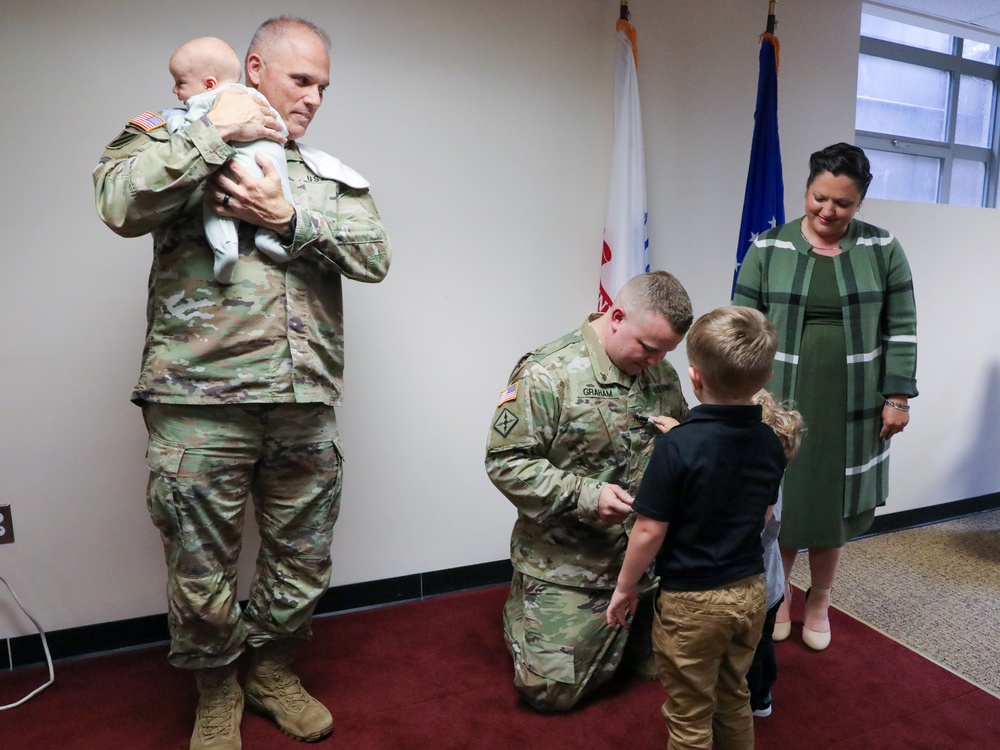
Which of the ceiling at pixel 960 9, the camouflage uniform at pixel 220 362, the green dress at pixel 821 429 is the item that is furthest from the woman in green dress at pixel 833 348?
the ceiling at pixel 960 9

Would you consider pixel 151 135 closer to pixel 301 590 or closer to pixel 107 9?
pixel 107 9

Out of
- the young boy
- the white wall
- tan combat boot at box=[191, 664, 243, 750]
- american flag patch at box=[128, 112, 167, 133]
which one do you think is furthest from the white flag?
tan combat boot at box=[191, 664, 243, 750]

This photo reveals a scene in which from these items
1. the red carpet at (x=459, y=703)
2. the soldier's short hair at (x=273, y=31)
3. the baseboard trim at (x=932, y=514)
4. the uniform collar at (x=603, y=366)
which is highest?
the soldier's short hair at (x=273, y=31)

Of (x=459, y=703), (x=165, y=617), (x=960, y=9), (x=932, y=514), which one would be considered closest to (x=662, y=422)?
(x=459, y=703)

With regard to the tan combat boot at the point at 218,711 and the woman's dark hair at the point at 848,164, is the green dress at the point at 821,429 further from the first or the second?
the tan combat boot at the point at 218,711

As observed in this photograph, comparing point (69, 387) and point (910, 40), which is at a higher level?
point (910, 40)

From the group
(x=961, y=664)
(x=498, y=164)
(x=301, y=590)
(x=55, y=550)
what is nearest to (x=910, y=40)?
(x=498, y=164)

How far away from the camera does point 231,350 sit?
1.56 m

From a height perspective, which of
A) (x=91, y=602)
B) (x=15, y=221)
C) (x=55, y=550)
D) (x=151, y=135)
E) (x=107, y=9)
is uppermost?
(x=107, y=9)

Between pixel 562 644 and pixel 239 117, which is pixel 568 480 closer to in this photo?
pixel 562 644

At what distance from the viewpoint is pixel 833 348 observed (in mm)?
2195

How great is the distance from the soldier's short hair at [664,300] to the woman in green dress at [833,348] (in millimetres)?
635

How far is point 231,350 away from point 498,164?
51.3 inches

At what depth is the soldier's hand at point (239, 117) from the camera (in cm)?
146
